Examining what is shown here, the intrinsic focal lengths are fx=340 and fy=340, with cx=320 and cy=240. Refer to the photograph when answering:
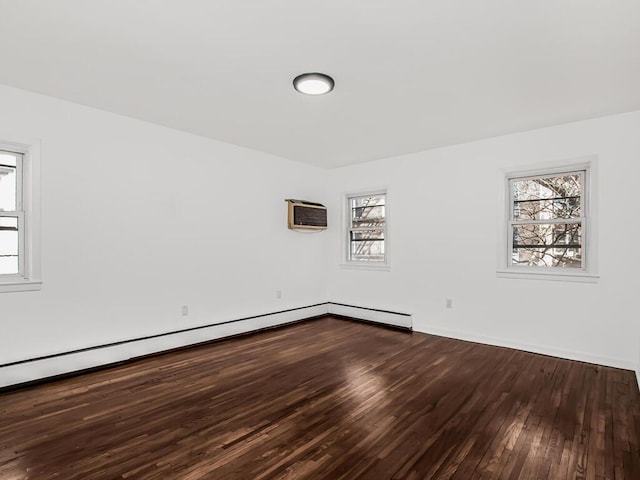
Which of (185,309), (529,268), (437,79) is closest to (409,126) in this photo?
(437,79)

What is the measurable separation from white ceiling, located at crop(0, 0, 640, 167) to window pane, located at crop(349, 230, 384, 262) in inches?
81.8

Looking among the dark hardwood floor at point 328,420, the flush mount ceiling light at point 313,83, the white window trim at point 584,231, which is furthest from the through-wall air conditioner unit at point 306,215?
the white window trim at point 584,231

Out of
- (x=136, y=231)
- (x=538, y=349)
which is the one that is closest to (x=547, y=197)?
(x=538, y=349)

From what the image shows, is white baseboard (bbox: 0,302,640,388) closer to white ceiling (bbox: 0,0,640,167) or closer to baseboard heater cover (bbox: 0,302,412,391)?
baseboard heater cover (bbox: 0,302,412,391)

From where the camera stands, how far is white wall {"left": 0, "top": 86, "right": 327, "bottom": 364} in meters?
3.01

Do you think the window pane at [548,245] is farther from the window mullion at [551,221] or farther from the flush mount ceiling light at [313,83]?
the flush mount ceiling light at [313,83]

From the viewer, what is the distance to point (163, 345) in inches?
146

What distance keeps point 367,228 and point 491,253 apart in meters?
1.90

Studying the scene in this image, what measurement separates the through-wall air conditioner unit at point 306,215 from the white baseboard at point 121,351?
1.33 meters

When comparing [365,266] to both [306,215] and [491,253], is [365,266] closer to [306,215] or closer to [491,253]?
[306,215]

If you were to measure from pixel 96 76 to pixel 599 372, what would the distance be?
5.07 meters

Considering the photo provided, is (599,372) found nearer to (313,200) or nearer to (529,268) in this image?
A: (529,268)

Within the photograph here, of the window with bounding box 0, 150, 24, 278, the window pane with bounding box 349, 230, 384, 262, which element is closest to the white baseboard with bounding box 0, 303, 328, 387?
the window with bounding box 0, 150, 24, 278

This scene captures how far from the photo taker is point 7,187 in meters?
3.01
